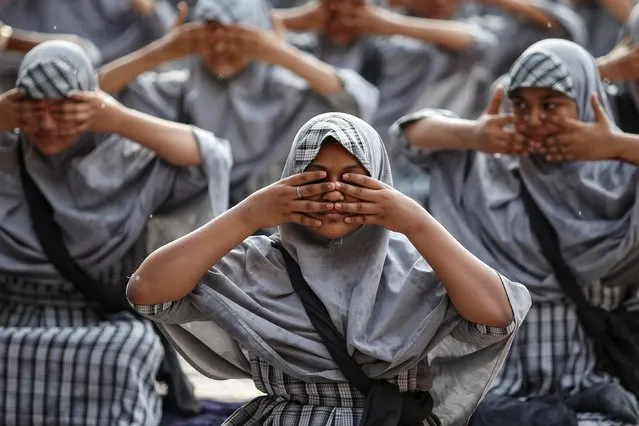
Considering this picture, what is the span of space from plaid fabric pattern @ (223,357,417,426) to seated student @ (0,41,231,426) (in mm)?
1127

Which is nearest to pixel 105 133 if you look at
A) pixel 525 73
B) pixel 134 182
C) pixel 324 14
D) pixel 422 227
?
pixel 134 182

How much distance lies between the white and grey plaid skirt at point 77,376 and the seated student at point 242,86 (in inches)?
73.1

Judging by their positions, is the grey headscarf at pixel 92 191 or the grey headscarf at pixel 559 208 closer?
→ the grey headscarf at pixel 559 208

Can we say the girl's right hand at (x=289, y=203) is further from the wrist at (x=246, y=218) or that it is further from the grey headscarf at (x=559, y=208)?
the grey headscarf at (x=559, y=208)

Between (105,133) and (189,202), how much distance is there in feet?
1.28

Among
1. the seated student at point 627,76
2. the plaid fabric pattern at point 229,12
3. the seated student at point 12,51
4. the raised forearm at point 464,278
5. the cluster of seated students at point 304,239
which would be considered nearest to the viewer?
the raised forearm at point 464,278

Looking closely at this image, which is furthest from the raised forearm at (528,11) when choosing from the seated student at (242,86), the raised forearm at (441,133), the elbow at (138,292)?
the elbow at (138,292)

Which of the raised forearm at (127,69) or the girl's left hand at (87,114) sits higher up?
the girl's left hand at (87,114)

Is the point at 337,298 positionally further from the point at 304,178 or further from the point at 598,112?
the point at 598,112

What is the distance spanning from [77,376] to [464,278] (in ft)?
6.02

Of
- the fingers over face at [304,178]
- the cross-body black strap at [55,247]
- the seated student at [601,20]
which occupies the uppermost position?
the fingers over face at [304,178]

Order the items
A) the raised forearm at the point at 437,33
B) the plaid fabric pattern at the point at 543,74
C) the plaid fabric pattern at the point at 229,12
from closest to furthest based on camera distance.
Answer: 1. the plaid fabric pattern at the point at 543,74
2. the plaid fabric pattern at the point at 229,12
3. the raised forearm at the point at 437,33

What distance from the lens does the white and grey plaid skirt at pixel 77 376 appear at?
4.71 metres

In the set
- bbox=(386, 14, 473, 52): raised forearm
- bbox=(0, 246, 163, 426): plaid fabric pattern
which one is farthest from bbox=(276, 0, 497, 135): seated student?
bbox=(0, 246, 163, 426): plaid fabric pattern
